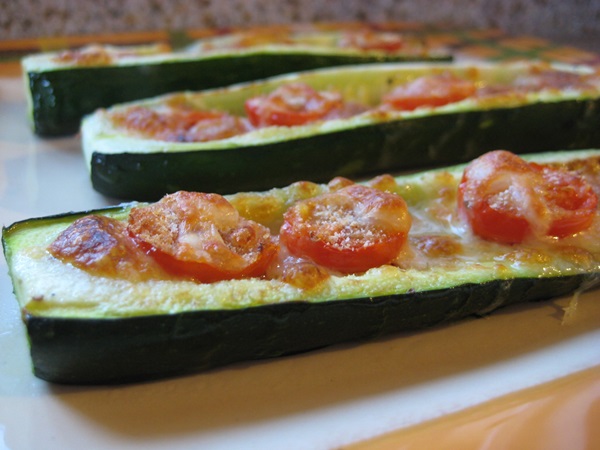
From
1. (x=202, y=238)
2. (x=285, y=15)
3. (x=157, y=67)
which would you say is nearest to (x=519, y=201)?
(x=202, y=238)

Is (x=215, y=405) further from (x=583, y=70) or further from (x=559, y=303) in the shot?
(x=583, y=70)

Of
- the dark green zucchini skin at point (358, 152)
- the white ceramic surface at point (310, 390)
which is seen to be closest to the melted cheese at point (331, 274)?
the white ceramic surface at point (310, 390)

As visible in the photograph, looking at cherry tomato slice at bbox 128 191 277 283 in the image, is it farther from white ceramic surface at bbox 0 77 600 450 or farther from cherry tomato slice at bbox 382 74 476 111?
cherry tomato slice at bbox 382 74 476 111

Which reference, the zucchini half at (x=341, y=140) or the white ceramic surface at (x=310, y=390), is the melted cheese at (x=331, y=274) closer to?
the white ceramic surface at (x=310, y=390)

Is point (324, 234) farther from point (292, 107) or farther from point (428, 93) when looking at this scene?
point (428, 93)

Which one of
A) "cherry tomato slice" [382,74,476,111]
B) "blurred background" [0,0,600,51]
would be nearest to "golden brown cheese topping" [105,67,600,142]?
"cherry tomato slice" [382,74,476,111]

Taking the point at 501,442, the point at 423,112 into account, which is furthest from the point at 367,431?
the point at 423,112
